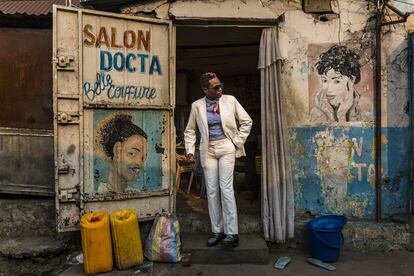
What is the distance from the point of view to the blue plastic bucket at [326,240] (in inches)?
180

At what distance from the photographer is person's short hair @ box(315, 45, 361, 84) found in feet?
17.0

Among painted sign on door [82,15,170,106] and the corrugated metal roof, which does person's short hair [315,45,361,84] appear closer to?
painted sign on door [82,15,170,106]

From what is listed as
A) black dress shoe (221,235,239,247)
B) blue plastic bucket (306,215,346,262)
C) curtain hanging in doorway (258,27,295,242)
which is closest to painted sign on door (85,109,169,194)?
black dress shoe (221,235,239,247)

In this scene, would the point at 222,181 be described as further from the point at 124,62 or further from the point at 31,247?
the point at 31,247

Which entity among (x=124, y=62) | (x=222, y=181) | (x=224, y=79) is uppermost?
(x=224, y=79)

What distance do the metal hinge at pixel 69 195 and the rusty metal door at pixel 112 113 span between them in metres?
0.01

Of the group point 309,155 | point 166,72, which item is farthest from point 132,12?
point 309,155

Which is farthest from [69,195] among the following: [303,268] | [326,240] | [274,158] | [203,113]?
[326,240]

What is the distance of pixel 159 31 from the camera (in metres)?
5.09

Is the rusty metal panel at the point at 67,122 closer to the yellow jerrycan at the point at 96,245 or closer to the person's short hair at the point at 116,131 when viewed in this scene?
the person's short hair at the point at 116,131

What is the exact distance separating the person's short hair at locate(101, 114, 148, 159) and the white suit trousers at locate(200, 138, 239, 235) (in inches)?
41.6

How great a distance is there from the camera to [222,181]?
4621 mm

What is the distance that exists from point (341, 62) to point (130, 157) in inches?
123

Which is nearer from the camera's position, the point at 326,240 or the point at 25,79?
the point at 326,240
